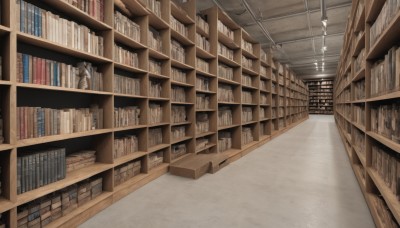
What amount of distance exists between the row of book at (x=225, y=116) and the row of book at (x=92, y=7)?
279cm

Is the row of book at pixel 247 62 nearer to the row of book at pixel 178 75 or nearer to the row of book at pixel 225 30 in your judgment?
the row of book at pixel 225 30

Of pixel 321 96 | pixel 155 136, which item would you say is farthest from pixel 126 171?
pixel 321 96

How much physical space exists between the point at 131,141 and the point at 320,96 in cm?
1818

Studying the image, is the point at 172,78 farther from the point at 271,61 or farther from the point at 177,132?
the point at 271,61

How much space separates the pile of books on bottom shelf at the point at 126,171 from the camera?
7.88 ft

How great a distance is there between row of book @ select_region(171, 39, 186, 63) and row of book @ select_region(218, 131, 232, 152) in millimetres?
1779

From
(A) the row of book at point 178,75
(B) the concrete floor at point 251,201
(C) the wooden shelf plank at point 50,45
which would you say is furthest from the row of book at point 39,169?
(A) the row of book at point 178,75

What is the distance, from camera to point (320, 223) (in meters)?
1.80

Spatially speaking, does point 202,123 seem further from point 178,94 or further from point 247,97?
point 247,97

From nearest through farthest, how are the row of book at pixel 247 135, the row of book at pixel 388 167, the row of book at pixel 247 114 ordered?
the row of book at pixel 388 167, the row of book at pixel 247 135, the row of book at pixel 247 114

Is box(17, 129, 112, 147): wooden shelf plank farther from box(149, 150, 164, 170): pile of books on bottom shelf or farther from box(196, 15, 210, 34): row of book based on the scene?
box(196, 15, 210, 34): row of book

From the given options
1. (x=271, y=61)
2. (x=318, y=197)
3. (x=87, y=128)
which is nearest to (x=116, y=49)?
(x=87, y=128)

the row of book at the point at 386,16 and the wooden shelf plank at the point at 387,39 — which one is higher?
the row of book at the point at 386,16

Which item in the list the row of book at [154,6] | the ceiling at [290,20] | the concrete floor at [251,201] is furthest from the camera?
the ceiling at [290,20]
